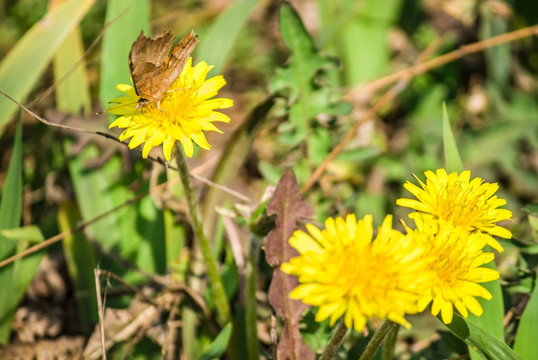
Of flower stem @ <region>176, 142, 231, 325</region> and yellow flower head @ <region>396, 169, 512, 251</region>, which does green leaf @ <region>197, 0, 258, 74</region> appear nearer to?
flower stem @ <region>176, 142, 231, 325</region>

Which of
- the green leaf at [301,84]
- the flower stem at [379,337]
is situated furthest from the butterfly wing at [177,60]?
the flower stem at [379,337]

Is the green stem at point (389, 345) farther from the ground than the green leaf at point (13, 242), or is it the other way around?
the green leaf at point (13, 242)

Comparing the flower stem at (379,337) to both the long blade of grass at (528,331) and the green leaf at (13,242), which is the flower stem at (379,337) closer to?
the long blade of grass at (528,331)

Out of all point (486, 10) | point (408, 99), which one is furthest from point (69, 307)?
point (486, 10)

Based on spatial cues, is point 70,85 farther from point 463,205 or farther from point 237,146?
point 463,205

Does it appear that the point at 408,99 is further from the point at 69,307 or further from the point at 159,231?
the point at 69,307

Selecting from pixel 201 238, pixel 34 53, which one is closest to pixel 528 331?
pixel 201 238
